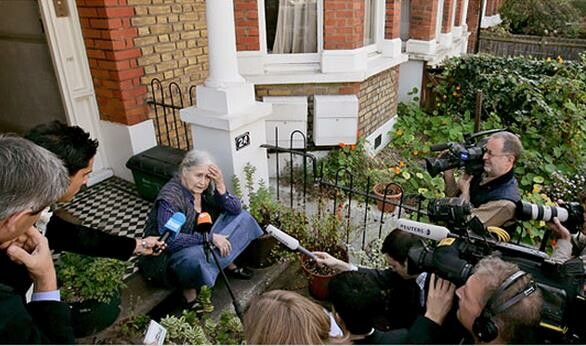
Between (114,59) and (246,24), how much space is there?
5.31ft

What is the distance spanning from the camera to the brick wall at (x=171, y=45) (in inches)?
150

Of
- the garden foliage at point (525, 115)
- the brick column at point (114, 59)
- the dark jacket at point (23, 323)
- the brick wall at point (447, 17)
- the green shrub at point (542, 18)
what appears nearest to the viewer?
the dark jacket at point (23, 323)

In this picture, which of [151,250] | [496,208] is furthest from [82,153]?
[496,208]

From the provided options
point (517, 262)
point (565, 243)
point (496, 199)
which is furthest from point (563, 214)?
point (517, 262)

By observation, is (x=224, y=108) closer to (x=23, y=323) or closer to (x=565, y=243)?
(x=23, y=323)

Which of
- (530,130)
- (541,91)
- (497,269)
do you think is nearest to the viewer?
(497,269)

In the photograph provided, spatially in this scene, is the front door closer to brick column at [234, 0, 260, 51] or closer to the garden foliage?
brick column at [234, 0, 260, 51]

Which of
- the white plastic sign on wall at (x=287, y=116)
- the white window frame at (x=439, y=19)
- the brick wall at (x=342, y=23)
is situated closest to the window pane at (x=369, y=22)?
the brick wall at (x=342, y=23)

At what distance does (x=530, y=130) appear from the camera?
545 cm

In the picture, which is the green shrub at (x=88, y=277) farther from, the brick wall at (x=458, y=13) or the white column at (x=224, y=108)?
the brick wall at (x=458, y=13)

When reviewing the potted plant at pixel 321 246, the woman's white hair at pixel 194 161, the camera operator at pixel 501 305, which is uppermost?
the woman's white hair at pixel 194 161

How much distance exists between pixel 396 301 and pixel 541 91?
16.4ft

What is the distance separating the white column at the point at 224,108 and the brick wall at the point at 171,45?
0.95 metres

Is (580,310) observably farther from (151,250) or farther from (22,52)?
(22,52)
